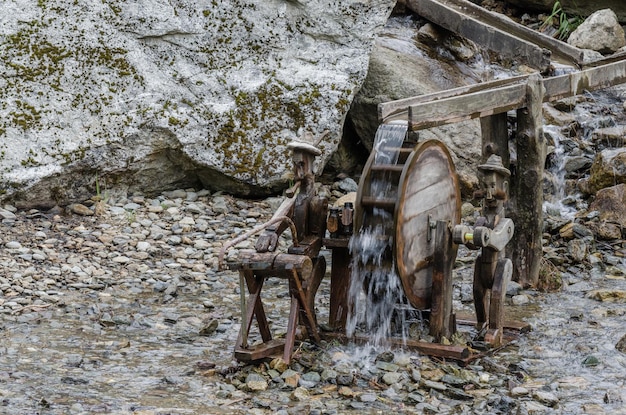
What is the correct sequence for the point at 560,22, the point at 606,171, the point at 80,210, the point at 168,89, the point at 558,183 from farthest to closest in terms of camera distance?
1. the point at 560,22
2. the point at 558,183
3. the point at 606,171
4. the point at 168,89
5. the point at 80,210

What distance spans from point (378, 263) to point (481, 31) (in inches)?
215

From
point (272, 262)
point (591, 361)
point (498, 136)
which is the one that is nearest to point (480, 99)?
point (498, 136)

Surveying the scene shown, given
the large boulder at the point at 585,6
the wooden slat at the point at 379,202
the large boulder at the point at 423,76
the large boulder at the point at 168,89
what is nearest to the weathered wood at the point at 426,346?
the wooden slat at the point at 379,202

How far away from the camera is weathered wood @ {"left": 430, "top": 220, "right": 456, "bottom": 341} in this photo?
646cm

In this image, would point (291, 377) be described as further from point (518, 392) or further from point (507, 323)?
point (507, 323)

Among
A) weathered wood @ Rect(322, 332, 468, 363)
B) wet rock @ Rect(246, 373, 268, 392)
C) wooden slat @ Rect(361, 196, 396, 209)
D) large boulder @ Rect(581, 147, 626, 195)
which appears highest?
large boulder @ Rect(581, 147, 626, 195)

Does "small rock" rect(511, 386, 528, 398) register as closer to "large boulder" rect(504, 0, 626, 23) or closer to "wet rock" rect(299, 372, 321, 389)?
"wet rock" rect(299, 372, 321, 389)

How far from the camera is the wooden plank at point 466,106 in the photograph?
661cm

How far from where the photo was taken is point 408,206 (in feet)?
20.7

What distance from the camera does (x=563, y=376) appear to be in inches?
243

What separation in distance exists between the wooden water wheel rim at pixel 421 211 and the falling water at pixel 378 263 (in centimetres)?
11

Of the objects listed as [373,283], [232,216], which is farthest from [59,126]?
[373,283]

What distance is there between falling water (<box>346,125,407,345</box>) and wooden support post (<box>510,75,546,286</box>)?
2093 millimetres

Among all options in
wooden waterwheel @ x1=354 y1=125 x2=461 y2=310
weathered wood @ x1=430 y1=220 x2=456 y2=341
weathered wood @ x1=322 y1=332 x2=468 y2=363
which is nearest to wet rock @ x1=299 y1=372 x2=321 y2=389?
weathered wood @ x1=322 y1=332 x2=468 y2=363
